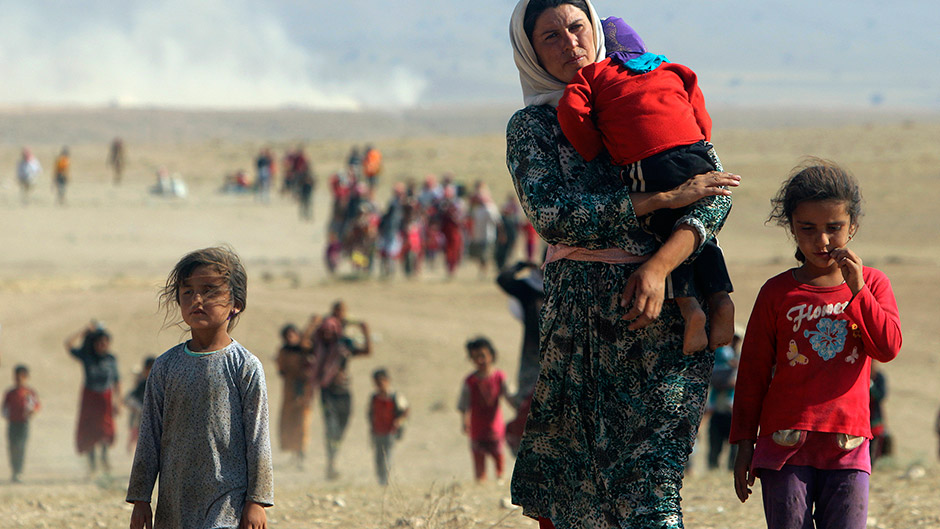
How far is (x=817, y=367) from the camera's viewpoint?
10.3 ft

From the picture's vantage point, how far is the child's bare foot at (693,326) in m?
2.94

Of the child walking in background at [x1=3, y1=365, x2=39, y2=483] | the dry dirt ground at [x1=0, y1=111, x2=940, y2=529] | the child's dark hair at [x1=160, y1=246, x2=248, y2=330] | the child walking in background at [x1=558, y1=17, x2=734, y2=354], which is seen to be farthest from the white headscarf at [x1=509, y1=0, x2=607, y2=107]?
the child walking in background at [x1=3, y1=365, x2=39, y2=483]

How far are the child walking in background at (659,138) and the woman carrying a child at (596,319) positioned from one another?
0.16 ft

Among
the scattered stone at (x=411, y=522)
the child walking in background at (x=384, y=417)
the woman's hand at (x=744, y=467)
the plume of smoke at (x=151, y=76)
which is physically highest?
the plume of smoke at (x=151, y=76)

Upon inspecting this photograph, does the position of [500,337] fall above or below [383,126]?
below

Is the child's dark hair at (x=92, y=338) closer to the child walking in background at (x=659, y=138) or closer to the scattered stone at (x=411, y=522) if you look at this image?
the scattered stone at (x=411, y=522)

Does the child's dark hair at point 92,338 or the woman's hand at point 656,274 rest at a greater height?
the woman's hand at point 656,274

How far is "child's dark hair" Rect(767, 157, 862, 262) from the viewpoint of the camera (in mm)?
3168

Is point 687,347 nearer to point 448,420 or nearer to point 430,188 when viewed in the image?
point 448,420

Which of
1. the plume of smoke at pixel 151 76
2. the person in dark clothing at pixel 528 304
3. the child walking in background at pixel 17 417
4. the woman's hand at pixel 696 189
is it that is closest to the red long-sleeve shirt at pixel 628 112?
the woman's hand at pixel 696 189

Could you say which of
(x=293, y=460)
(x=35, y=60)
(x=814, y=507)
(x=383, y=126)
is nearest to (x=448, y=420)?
(x=293, y=460)

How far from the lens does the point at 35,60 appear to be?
561 feet

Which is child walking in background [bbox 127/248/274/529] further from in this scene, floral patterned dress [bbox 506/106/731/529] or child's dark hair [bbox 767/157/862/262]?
child's dark hair [bbox 767/157/862/262]

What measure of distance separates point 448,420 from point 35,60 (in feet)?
576
